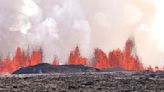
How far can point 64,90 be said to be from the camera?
11338 cm

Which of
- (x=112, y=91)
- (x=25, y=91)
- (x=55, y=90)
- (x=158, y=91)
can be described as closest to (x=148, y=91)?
(x=158, y=91)

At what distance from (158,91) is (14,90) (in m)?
40.3

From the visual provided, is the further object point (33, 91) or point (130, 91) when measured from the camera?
point (130, 91)

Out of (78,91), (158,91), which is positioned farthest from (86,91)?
(158,91)

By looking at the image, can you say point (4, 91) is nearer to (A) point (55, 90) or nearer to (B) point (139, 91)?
(A) point (55, 90)

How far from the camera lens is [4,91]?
352ft

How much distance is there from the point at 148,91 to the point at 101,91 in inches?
516

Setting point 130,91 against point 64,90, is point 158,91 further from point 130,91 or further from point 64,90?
point 64,90

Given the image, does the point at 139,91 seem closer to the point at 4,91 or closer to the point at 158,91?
the point at 158,91

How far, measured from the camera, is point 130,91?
374ft

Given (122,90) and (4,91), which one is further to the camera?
(122,90)

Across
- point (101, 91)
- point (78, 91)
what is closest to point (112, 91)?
point (101, 91)

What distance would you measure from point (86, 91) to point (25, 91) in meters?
16.8

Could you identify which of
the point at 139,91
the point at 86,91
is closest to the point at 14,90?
the point at 86,91
